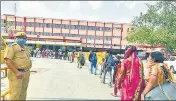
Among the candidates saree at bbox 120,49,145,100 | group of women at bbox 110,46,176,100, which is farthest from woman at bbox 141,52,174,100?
saree at bbox 120,49,145,100

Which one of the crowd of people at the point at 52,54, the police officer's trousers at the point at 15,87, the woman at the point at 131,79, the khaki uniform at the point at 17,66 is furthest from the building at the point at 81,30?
the woman at the point at 131,79

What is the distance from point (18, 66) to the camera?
7.63 metres

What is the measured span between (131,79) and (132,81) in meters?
0.04

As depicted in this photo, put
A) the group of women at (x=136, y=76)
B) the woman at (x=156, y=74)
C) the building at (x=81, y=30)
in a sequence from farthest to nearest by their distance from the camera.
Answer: the building at (x=81, y=30), the group of women at (x=136, y=76), the woman at (x=156, y=74)

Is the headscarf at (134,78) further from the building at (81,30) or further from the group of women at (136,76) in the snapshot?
the building at (81,30)

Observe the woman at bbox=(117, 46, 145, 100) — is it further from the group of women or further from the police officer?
the police officer

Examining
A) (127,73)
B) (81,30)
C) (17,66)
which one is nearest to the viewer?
(127,73)

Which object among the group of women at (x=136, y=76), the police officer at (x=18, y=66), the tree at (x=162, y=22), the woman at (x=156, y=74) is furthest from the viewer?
the tree at (x=162, y=22)

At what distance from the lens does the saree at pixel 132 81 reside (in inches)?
268

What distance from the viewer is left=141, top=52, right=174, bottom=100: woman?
6.51m

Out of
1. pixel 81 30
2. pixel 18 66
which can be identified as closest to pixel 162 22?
pixel 18 66

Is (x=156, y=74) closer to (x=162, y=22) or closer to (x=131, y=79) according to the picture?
(x=131, y=79)

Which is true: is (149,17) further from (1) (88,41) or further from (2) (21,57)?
(1) (88,41)

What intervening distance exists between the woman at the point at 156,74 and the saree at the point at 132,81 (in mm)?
194
